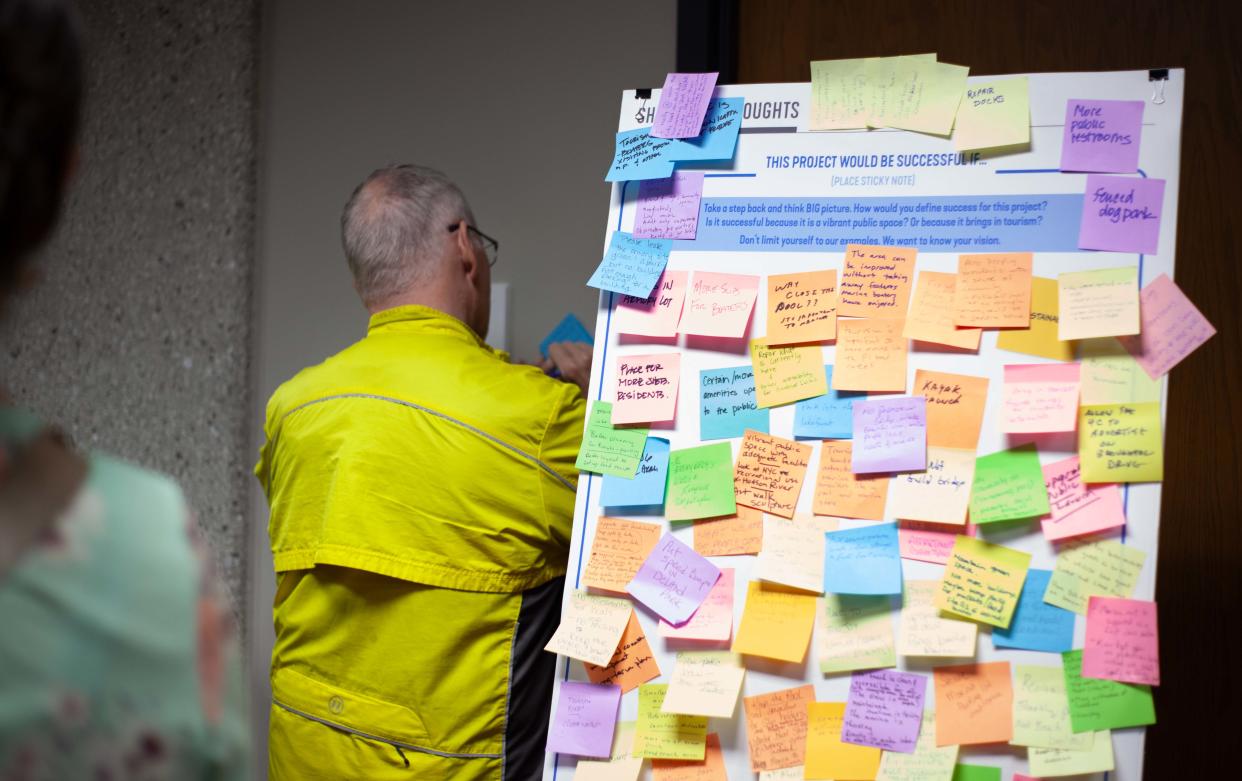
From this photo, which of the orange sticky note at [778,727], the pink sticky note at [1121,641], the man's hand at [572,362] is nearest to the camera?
the pink sticky note at [1121,641]

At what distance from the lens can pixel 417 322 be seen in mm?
1579

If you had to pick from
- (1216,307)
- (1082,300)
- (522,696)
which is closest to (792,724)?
(522,696)

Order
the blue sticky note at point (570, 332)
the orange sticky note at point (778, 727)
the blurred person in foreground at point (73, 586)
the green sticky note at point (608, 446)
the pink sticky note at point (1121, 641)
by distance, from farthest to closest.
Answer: the blue sticky note at point (570, 332)
the green sticky note at point (608, 446)
the orange sticky note at point (778, 727)
the pink sticky note at point (1121, 641)
the blurred person in foreground at point (73, 586)

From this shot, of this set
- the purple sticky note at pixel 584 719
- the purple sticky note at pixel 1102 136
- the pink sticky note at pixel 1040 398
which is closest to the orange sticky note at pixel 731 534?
the purple sticky note at pixel 584 719

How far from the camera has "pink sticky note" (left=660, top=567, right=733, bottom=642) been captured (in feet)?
4.22

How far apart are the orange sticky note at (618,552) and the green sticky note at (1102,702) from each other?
0.53 meters

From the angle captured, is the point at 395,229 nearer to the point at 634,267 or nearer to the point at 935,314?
the point at 634,267

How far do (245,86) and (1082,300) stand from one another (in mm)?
1847

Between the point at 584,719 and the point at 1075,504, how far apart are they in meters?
0.67

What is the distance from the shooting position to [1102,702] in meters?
1.16

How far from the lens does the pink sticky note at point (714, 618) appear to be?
1286 millimetres

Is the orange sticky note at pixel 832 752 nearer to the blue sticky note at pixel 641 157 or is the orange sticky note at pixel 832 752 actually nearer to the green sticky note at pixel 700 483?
the green sticky note at pixel 700 483

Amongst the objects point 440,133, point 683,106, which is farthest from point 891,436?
point 440,133

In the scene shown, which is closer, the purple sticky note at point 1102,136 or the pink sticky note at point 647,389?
the purple sticky note at point 1102,136
